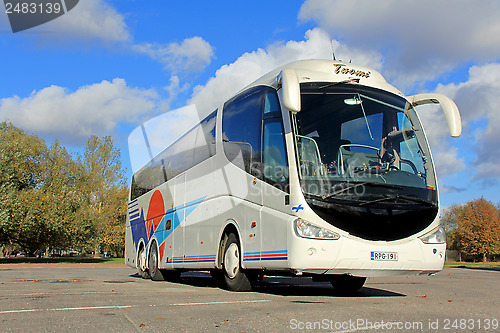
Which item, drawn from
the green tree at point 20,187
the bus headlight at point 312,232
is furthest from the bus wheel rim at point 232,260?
the green tree at point 20,187

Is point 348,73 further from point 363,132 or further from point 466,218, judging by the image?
point 466,218

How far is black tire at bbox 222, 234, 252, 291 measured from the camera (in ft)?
30.2

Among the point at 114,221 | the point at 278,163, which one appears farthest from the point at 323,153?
the point at 114,221

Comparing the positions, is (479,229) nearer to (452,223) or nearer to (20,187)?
(452,223)

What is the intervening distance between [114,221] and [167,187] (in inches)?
1669

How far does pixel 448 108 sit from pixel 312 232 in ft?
12.2

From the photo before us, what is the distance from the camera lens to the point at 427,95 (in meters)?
9.27

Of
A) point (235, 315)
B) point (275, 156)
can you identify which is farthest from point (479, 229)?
point (235, 315)

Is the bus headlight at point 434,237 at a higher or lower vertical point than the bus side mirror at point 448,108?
lower

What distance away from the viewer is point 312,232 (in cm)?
740

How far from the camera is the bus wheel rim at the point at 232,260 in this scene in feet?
30.8

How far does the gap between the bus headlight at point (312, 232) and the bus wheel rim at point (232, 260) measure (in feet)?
7.45

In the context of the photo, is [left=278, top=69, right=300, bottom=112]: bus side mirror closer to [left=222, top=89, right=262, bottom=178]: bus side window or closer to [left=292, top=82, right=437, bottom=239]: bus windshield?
[left=292, top=82, right=437, bottom=239]: bus windshield

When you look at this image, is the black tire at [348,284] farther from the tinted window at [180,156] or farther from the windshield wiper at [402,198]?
the tinted window at [180,156]
